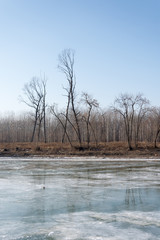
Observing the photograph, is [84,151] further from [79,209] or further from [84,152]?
[79,209]

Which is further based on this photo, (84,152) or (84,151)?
(84,151)

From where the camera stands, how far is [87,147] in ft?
108

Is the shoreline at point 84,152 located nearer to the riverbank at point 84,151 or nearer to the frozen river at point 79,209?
the riverbank at point 84,151

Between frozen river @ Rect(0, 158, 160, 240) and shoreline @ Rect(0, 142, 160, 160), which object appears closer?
frozen river @ Rect(0, 158, 160, 240)

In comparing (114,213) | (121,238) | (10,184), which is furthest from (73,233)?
(10,184)

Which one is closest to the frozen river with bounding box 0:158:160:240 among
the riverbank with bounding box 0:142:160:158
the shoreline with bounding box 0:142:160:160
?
the shoreline with bounding box 0:142:160:160

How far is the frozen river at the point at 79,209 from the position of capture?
6590 millimetres

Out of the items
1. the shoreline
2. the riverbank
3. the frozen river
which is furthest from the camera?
the riverbank

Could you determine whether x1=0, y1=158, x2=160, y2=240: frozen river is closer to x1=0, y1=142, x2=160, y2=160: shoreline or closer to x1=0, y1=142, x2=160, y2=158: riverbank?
x1=0, y1=142, x2=160, y2=160: shoreline

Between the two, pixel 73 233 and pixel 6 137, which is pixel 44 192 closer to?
pixel 73 233

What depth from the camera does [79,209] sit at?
8.71 metres

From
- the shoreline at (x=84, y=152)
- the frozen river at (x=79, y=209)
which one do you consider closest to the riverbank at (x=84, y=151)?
the shoreline at (x=84, y=152)

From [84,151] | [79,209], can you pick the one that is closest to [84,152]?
[84,151]

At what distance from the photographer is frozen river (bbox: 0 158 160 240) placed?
6.59 metres
